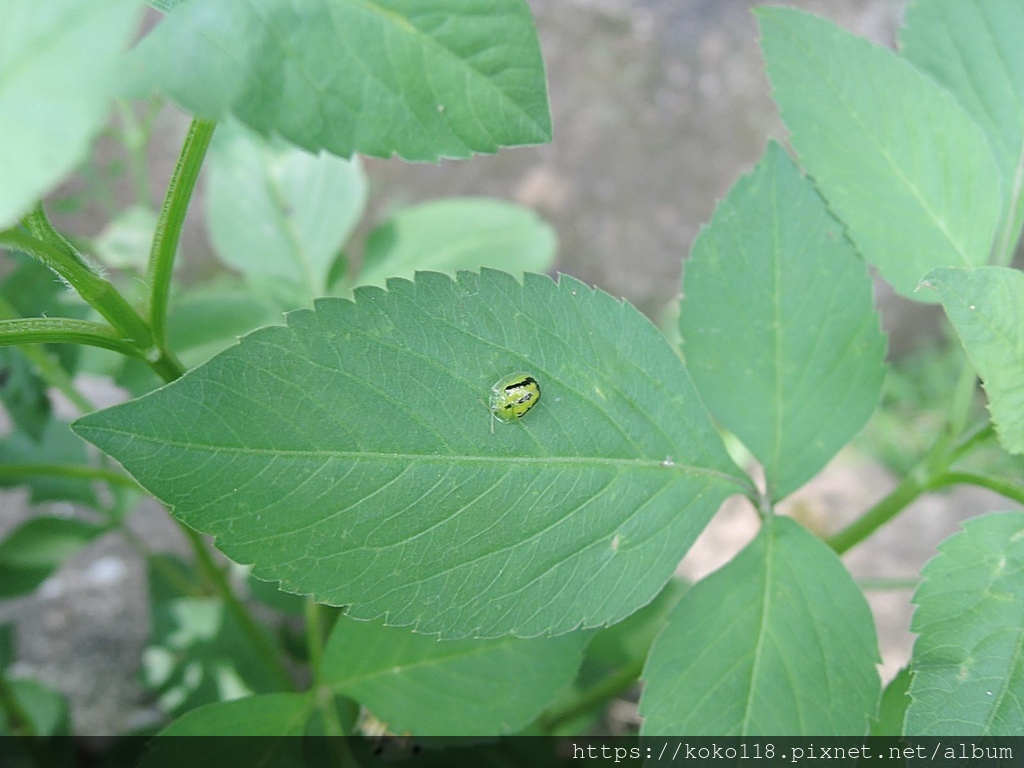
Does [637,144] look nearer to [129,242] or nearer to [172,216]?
[129,242]

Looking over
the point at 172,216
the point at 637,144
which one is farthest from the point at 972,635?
the point at 637,144

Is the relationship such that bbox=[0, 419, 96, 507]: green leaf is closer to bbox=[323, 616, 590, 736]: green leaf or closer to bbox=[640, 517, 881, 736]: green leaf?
bbox=[323, 616, 590, 736]: green leaf

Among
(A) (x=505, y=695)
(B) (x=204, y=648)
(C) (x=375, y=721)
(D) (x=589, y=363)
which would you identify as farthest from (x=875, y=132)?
(B) (x=204, y=648)

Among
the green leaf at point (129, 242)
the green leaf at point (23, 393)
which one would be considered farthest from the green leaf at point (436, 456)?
the green leaf at point (129, 242)

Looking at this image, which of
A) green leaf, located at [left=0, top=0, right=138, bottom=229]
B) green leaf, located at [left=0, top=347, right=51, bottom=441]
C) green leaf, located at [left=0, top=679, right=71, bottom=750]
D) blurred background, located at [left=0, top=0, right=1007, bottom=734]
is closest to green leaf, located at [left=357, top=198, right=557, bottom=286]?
green leaf, located at [left=0, top=347, right=51, bottom=441]

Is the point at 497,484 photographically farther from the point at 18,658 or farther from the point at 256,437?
the point at 18,658

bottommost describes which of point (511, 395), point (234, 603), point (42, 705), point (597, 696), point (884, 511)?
point (42, 705)
